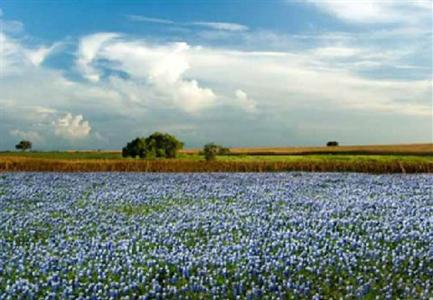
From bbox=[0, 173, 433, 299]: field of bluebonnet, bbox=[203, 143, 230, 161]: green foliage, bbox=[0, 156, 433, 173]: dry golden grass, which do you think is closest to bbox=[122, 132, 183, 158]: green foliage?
bbox=[203, 143, 230, 161]: green foliage

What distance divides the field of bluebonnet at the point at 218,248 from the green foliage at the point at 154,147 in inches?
1011

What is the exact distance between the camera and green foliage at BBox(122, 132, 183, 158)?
39469mm

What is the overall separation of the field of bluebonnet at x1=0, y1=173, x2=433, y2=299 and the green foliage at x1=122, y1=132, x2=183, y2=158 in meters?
25.7

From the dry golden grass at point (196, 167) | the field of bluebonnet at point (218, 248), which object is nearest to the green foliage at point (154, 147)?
the dry golden grass at point (196, 167)

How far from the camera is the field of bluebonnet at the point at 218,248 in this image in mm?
6758

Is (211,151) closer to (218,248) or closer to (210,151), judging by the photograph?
(210,151)

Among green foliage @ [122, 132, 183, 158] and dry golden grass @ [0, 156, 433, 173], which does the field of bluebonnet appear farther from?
green foliage @ [122, 132, 183, 158]

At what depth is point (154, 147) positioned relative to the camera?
132ft

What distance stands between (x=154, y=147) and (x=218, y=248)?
32554mm

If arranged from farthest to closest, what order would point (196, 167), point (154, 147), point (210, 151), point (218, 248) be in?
point (154, 147)
point (210, 151)
point (196, 167)
point (218, 248)

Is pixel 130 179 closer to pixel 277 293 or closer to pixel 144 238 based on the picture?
pixel 144 238

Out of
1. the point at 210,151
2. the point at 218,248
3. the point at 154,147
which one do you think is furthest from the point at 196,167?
the point at 218,248

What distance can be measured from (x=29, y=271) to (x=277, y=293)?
124 inches

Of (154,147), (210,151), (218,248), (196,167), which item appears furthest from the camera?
(154,147)
